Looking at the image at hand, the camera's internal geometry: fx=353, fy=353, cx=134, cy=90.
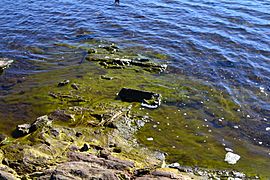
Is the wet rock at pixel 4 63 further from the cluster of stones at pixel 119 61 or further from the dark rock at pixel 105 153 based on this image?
the dark rock at pixel 105 153

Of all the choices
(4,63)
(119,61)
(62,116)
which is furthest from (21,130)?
(119,61)

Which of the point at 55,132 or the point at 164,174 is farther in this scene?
the point at 55,132

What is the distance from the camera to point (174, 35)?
76.4ft

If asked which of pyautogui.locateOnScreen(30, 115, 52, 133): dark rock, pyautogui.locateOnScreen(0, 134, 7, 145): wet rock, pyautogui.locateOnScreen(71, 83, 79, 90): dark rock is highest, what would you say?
pyautogui.locateOnScreen(71, 83, 79, 90): dark rock

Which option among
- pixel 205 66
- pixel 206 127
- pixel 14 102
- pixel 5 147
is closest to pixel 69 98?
pixel 14 102

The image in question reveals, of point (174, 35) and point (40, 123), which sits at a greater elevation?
point (174, 35)

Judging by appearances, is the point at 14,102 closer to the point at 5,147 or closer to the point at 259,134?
the point at 5,147

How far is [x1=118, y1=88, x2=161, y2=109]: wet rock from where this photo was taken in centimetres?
1553

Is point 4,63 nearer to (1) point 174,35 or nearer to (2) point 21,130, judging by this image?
(2) point 21,130

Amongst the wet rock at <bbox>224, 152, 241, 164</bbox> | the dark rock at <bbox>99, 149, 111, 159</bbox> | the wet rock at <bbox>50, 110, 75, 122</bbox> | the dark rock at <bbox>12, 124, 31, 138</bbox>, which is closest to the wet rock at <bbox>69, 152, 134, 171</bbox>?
the dark rock at <bbox>99, 149, 111, 159</bbox>

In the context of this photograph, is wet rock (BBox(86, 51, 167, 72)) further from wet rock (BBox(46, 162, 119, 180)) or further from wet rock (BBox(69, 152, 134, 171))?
wet rock (BBox(46, 162, 119, 180))

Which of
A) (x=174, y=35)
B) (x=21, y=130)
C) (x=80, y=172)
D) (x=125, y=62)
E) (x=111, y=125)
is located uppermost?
(x=174, y=35)

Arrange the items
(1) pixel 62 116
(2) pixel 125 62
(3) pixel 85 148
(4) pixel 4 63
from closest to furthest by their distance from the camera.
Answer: (3) pixel 85 148
(1) pixel 62 116
(4) pixel 4 63
(2) pixel 125 62

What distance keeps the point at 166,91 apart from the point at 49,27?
12.2 meters
